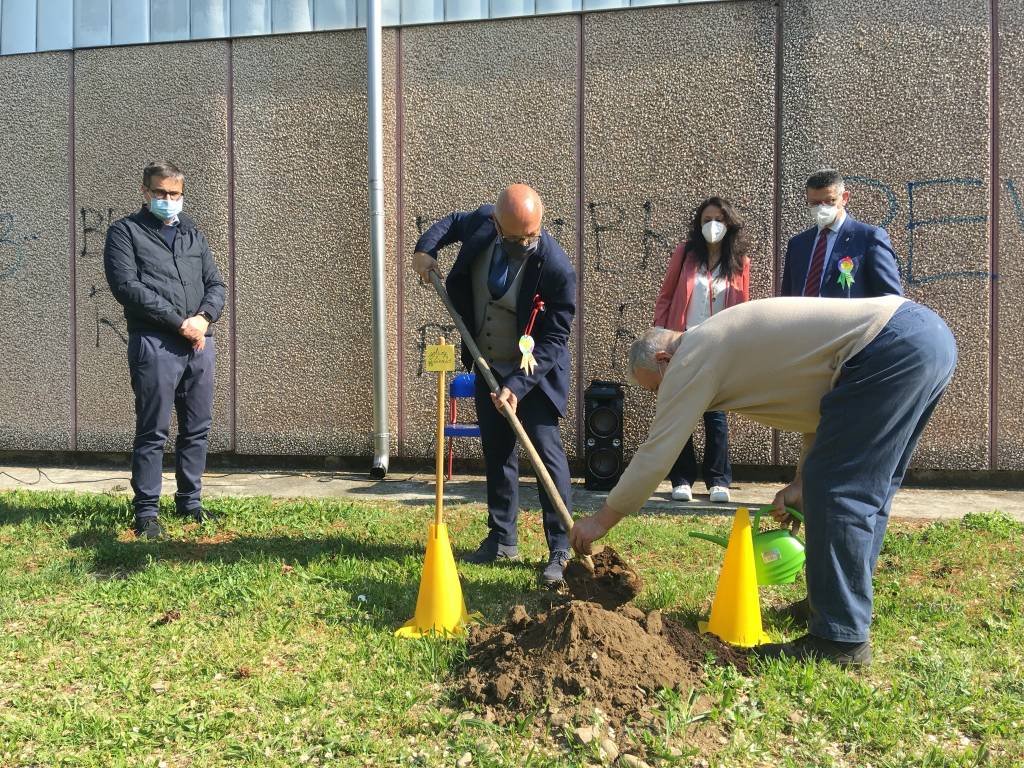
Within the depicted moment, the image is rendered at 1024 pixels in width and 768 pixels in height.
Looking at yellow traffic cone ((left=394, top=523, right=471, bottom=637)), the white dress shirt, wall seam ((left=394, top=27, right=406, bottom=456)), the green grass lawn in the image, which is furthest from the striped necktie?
wall seam ((left=394, top=27, right=406, bottom=456))

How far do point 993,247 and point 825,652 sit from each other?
4.58 metres

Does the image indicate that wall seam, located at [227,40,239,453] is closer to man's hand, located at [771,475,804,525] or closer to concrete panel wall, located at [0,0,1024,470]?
concrete panel wall, located at [0,0,1024,470]

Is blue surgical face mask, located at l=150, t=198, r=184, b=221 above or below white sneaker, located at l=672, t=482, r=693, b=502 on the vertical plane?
above

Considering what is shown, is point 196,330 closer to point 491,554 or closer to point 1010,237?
point 491,554

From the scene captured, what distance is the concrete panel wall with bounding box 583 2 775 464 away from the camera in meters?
6.54

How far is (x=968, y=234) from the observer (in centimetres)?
629

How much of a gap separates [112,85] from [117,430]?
10.2ft

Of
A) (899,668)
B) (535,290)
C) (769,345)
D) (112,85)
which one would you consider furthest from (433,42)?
(899,668)

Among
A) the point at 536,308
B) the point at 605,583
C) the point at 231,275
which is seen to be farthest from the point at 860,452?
the point at 231,275

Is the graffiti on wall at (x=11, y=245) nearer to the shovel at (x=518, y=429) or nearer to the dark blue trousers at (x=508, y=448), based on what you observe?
the shovel at (x=518, y=429)

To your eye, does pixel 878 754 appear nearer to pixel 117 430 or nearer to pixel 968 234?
pixel 968 234

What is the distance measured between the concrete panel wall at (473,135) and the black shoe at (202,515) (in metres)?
2.25

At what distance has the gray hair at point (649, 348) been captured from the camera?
3.03 metres

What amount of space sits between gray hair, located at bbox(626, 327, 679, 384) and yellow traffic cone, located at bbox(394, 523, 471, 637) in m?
1.09
